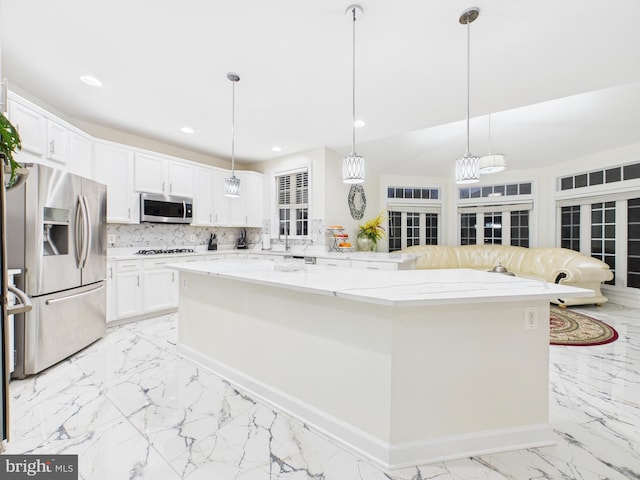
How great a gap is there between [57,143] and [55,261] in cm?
128

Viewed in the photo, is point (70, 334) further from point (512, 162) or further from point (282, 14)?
point (512, 162)

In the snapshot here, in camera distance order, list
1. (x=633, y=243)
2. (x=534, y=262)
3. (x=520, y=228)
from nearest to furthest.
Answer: (x=633, y=243) → (x=534, y=262) → (x=520, y=228)

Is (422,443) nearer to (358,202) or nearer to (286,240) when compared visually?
(286,240)

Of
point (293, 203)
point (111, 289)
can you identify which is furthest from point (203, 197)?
point (111, 289)

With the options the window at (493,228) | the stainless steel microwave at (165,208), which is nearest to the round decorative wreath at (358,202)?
the stainless steel microwave at (165,208)

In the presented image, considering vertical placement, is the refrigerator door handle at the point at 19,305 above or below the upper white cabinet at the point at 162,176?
below

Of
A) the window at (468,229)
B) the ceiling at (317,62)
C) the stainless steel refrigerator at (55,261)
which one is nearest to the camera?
the ceiling at (317,62)

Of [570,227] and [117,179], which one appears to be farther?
[570,227]

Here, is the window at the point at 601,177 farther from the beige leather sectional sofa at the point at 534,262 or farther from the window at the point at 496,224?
the beige leather sectional sofa at the point at 534,262

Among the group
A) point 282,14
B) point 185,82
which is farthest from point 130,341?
point 282,14

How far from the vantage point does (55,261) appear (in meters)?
2.39

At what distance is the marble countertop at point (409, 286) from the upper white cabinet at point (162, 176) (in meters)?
2.54

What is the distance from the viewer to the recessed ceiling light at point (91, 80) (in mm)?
2572

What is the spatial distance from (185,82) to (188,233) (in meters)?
2.67
